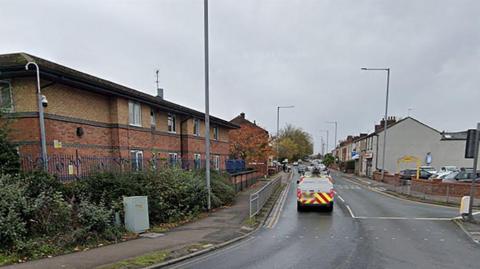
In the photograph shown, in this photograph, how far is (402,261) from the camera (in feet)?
21.9

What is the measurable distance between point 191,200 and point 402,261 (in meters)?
7.82

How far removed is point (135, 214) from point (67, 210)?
1873mm

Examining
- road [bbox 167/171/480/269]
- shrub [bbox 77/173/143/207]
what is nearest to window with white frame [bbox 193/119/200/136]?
road [bbox 167/171/480/269]

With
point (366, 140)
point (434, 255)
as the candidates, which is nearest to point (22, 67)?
point (434, 255)

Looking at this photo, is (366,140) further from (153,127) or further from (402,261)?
(402,261)

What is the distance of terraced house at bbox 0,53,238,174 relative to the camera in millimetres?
10914

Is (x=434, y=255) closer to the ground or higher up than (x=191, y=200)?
closer to the ground

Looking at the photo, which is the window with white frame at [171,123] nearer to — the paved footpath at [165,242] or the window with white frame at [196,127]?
the window with white frame at [196,127]

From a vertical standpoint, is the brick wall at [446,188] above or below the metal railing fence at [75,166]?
below

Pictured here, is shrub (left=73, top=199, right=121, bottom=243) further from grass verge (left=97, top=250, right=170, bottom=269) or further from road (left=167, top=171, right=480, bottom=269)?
road (left=167, top=171, right=480, bottom=269)

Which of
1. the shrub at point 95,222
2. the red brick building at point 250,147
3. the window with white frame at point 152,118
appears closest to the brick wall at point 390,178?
the red brick building at point 250,147

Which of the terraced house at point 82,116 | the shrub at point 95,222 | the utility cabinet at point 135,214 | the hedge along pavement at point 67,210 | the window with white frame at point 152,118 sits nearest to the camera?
the hedge along pavement at point 67,210

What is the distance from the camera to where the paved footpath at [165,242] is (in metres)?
6.24

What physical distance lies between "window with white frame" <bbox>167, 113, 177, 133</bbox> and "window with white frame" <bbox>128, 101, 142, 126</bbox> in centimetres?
368
